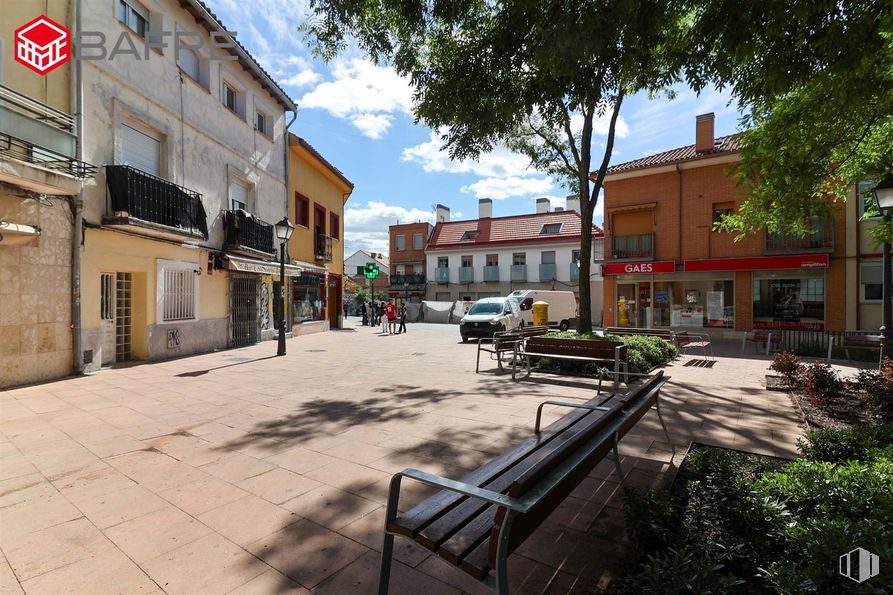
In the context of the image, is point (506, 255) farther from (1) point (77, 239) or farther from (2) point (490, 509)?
(2) point (490, 509)

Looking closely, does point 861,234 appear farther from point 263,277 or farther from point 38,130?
point 38,130

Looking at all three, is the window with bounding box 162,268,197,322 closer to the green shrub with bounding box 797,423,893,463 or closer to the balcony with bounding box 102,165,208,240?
the balcony with bounding box 102,165,208,240

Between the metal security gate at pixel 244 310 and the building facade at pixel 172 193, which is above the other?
the building facade at pixel 172 193

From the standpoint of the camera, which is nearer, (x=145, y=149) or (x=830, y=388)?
(x=830, y=388)

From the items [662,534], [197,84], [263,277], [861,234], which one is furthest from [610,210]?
[662,534]

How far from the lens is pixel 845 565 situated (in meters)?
1.64

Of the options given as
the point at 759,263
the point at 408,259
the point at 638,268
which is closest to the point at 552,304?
the point at 638,268

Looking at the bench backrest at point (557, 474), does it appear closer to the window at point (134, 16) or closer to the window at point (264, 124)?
the window at point (134, 16)

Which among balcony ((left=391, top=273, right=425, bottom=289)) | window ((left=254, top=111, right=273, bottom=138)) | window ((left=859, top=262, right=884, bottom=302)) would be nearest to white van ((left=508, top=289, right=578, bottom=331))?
window ((left=859, top=262, right=884, bottom=302))

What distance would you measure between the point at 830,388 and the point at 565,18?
5877mm

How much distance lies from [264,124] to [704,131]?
63.6ft

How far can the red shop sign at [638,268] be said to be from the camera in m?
19.8

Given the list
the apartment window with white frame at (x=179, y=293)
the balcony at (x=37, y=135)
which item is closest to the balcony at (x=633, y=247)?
the apartment window with white frame at (x=179, y=293)

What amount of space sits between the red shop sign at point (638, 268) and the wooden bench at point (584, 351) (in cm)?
1388
